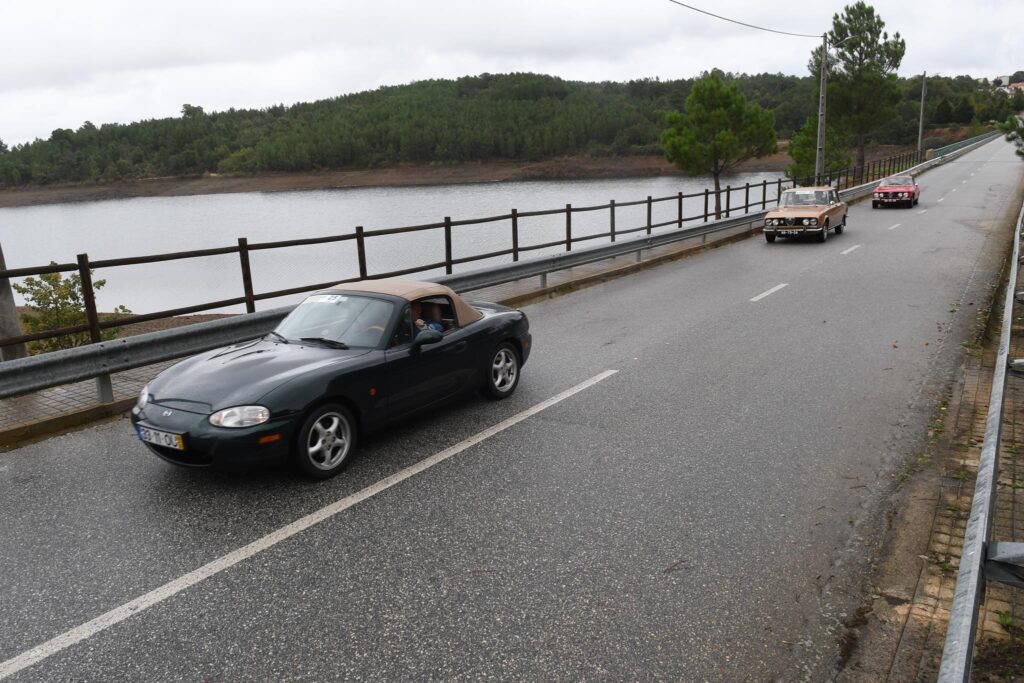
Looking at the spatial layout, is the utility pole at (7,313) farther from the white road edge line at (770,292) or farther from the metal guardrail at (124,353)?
the white road edge line at (770,292)

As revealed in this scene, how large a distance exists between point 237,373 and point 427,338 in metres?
1.57

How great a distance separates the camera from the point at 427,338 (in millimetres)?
6484

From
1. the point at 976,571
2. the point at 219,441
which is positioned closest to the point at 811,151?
the point at 219,441

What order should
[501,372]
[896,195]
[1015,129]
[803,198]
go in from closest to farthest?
[501,372] → [1015,129] → [803,198] → [896,195]

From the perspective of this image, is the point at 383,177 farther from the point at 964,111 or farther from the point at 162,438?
the point at 162,438

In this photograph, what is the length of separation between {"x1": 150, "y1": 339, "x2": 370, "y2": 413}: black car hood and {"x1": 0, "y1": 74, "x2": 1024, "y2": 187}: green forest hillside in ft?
311

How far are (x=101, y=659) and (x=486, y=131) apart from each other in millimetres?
114435

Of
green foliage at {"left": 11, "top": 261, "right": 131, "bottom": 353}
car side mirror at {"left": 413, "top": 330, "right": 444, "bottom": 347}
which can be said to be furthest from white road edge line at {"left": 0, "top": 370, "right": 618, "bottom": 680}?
green foliage at {"left": 11, "top": 261, "right": 131, "bottom": 353}

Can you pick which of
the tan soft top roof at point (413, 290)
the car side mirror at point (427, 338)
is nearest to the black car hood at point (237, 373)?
the car side mirror at point (427, 338)

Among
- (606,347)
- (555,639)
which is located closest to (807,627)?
(555,639)

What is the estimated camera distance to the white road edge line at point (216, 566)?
143 inches

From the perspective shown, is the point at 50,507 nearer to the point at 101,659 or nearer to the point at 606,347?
the point at 101,659

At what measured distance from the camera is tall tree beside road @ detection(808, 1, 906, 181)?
195ft

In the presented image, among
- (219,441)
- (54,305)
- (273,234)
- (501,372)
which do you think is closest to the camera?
(219,441)
